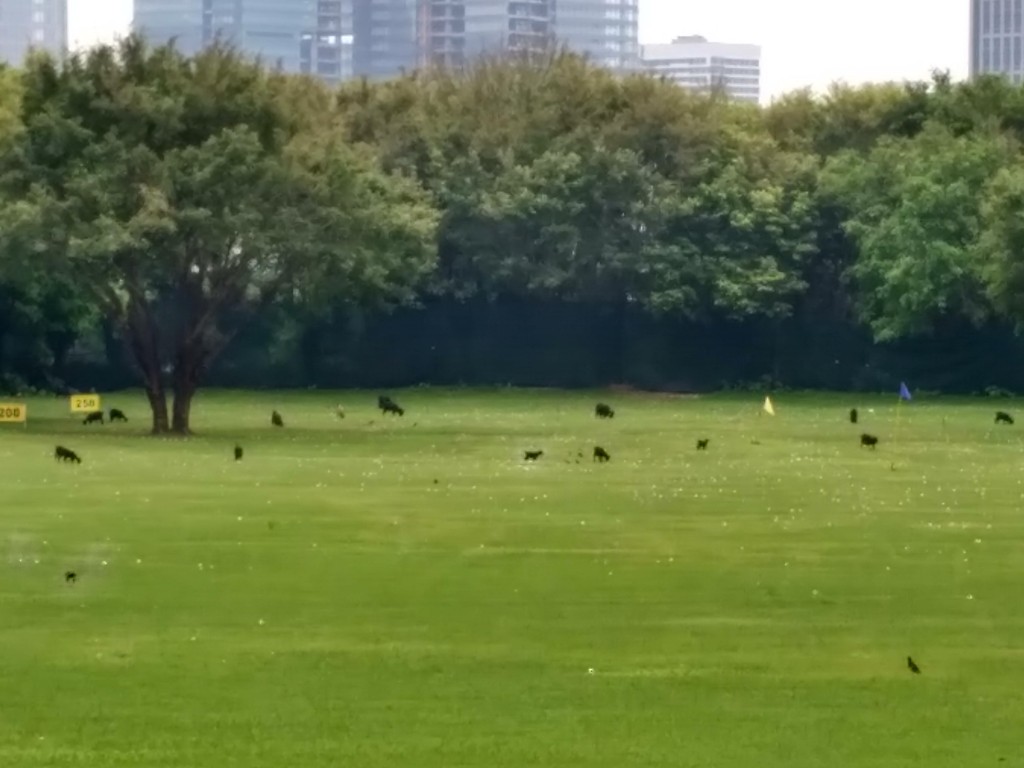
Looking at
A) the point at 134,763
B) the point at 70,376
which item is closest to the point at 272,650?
the point at 134,763

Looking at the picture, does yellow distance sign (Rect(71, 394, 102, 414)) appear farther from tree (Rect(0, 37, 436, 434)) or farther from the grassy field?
the grassy field

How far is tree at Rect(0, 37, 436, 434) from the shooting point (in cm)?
4266

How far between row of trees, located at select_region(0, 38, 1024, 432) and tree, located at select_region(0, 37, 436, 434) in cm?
7

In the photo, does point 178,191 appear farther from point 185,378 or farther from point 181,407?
point 181,407

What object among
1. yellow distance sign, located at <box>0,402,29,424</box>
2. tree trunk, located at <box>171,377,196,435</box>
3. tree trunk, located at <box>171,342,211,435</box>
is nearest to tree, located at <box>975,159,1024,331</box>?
tree trunk, located at <box>171,342,211,435</box>

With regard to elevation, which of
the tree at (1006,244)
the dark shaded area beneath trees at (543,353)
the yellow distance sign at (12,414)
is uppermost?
the tree at (1006,244)

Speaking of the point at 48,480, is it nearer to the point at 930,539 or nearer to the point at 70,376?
the point at 930,539

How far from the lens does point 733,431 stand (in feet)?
157

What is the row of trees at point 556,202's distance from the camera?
44.5 m

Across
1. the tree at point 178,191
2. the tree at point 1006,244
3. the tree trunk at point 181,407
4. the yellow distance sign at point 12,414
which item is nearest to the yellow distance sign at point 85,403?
the yellow distance sign at point 12,414

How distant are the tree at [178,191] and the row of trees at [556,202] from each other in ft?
0.24

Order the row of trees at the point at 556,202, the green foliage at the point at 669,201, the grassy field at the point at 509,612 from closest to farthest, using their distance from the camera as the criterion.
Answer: the grassy field at the point at 509,612
the row of trees at the point at 556,202
the green foliage at the point at 669,201

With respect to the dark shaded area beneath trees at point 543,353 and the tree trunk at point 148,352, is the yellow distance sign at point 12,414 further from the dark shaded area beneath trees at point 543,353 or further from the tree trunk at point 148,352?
the dark shaded area beneath trees at point 543,353

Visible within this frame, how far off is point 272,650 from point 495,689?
7.35 feet
